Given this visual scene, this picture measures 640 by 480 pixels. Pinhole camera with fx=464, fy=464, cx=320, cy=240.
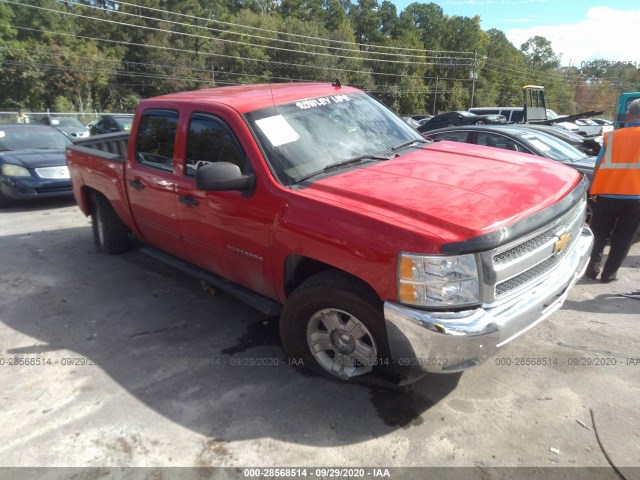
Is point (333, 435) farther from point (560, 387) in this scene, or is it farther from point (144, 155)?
point (144, 155)

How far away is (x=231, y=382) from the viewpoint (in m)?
3.34

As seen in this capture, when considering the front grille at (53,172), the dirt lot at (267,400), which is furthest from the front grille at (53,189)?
the dirt lot at (267,400)

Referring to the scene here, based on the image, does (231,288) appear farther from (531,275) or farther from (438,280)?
(531,275)

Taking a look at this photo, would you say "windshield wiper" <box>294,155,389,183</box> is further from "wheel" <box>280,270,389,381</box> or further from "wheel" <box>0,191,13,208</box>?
"wheel" <box>0,191,13,208</box>

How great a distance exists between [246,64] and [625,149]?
1952 inches

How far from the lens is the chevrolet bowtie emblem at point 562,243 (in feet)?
9.89

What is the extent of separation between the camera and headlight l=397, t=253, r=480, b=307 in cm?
246

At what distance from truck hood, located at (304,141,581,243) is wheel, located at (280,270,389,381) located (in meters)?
0.52

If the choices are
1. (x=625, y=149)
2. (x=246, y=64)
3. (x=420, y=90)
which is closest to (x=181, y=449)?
(x=625, y=149)

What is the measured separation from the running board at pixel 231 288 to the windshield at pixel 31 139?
658 centimetres

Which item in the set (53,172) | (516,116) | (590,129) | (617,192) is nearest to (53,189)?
(53,172)

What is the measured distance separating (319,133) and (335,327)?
1.50 m

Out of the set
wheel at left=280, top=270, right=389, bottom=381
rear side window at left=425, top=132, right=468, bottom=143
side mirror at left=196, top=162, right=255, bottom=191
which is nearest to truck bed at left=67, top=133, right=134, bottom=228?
side mirror at left=196, top=162, right=255, bottom=191

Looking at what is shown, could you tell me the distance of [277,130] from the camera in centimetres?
344
